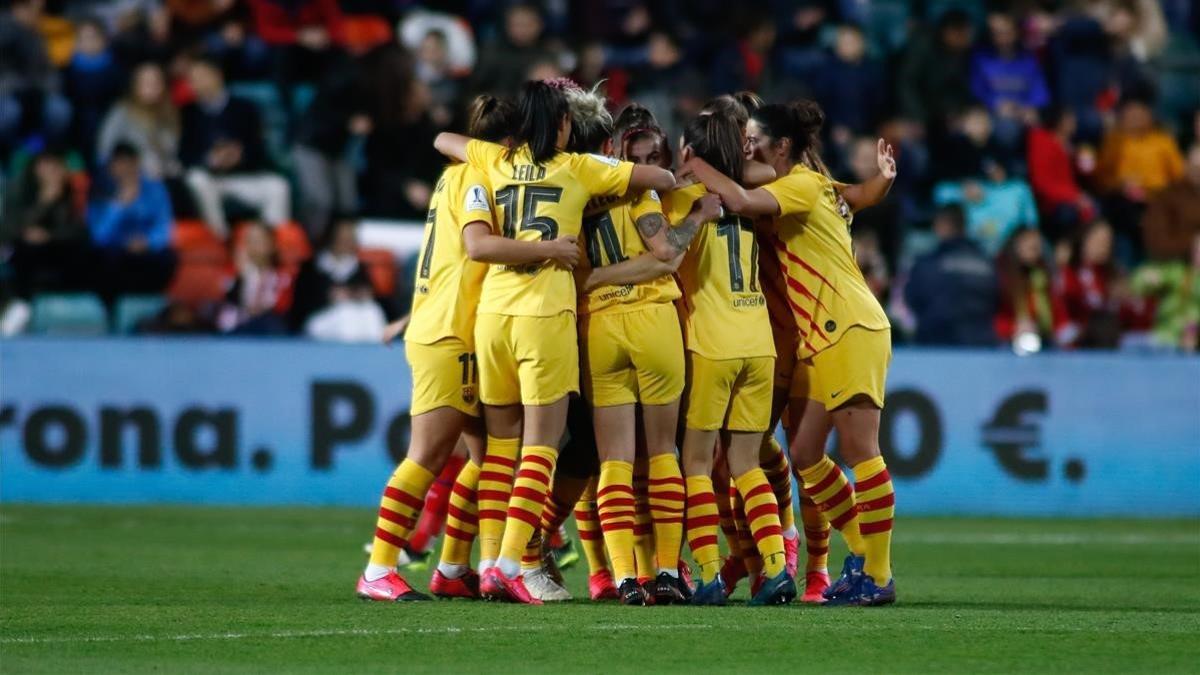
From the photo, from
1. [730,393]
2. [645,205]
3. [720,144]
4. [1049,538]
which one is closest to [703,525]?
[730,393]

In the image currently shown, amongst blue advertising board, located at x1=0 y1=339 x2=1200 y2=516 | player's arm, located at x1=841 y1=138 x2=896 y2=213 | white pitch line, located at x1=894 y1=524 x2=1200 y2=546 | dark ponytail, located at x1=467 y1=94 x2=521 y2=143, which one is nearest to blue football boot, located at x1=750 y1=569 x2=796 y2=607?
player's arm, located at x1=841 y1=138 x2=896 y2=213

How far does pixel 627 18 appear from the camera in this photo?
63.3ft

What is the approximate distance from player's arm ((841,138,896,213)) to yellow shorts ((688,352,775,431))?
0.88m

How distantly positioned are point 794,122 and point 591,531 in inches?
76.6

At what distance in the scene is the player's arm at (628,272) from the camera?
8133 mm

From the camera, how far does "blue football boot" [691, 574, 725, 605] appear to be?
8.18m

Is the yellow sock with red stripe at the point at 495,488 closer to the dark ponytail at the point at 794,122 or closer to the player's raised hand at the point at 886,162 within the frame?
the dark ponytail at the point at 794,122

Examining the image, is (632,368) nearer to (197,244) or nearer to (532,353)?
(532,353)

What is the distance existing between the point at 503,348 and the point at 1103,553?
506 centimetres

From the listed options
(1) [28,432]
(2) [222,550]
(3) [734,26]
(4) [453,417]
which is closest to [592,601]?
(4) [453,417]

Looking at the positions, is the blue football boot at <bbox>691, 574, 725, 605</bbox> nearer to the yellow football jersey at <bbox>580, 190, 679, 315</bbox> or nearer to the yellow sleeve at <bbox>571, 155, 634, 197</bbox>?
the yellow football jersey at <bbox>580, 190, 679, 315</bbox>

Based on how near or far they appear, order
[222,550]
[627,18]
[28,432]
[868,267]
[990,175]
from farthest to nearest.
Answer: [627,18] < [990,175] < [868,267] < [28,432] < [222,550]

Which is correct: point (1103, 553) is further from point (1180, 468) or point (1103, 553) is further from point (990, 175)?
point (990, 175)

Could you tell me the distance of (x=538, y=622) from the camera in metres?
7.43
